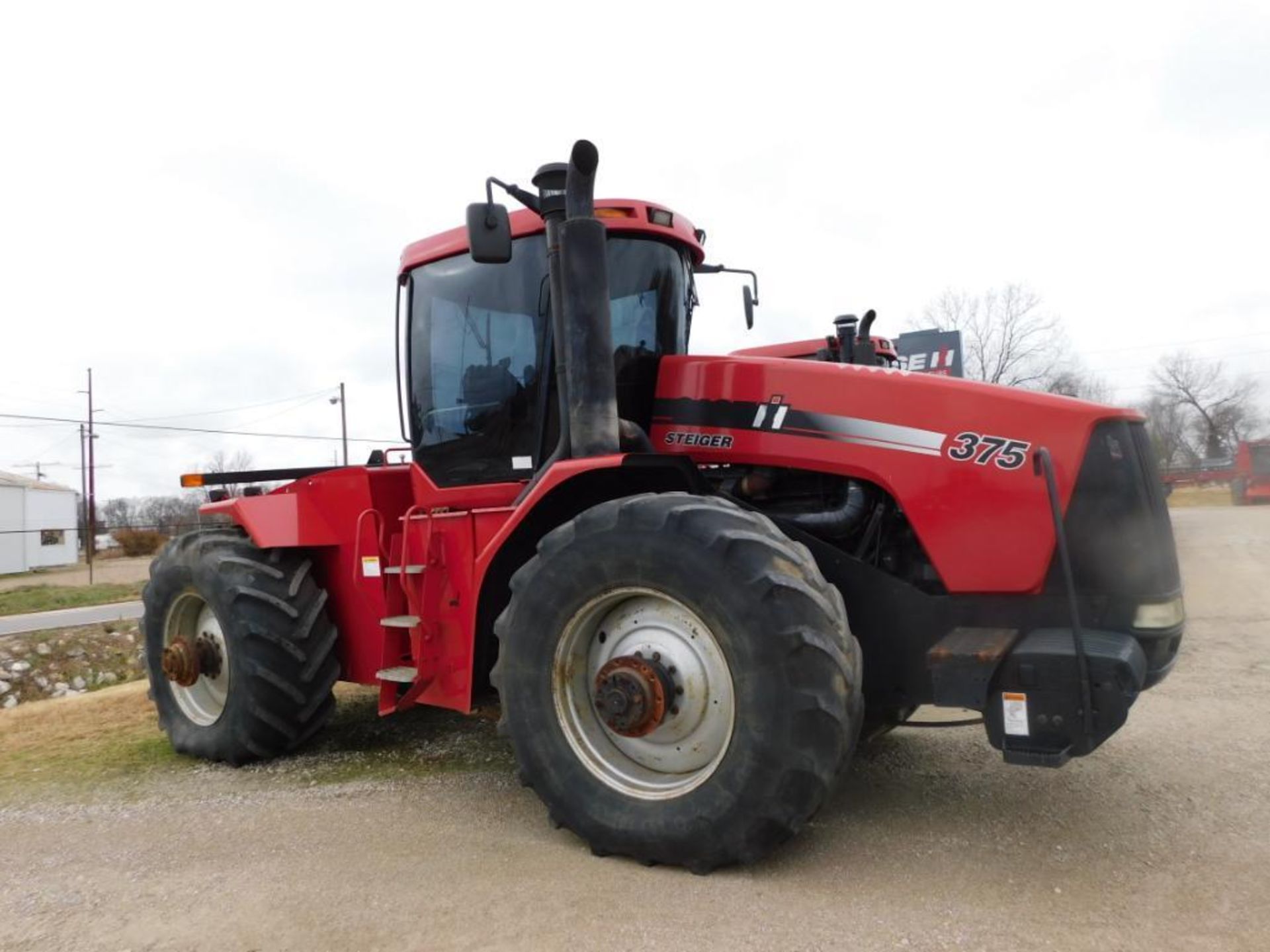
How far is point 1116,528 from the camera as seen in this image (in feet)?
10.6

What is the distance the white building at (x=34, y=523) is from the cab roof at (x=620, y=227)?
127 feet

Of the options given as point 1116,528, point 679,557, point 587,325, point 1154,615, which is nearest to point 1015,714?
point 1154,615

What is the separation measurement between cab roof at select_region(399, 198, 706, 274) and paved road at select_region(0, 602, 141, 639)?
44.3ft

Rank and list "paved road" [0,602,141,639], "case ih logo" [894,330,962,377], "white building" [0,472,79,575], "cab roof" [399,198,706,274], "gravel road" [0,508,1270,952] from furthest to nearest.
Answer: "white building" [0,472,79,575] < "case ih logo" [894,330,962,377] < "paved road" [0,602,141,639] < "cab roof" [399,198,706,274] < "gravel road" [0,508,1270,952]

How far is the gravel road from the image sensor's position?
272cm

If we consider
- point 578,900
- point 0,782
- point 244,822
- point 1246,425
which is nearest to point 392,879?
point 578,900

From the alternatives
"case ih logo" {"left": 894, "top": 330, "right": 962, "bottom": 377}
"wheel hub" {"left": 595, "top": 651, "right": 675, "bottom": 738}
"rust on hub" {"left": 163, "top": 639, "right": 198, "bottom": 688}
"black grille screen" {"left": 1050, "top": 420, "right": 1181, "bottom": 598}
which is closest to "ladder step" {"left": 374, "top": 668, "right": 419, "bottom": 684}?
"wheel hub" {"left": 595, "top": 651, "right": 675, "bottom": 738}

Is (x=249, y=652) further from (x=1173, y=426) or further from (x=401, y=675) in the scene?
(x=1173, y=426)

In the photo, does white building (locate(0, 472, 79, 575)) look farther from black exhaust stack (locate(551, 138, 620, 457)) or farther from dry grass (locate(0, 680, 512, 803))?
black exhaust stack (locate(551, 138, 620, 457))

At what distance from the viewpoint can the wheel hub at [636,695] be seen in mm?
3227

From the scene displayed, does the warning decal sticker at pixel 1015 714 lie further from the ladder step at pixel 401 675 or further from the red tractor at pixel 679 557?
the ladder step at pixel 401 675

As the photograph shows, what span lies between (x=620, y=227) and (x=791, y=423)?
1234 mm

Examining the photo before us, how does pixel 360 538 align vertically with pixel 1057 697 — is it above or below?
above

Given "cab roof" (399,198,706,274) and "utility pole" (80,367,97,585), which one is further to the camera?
"utility pole" (80,367,97,585)
